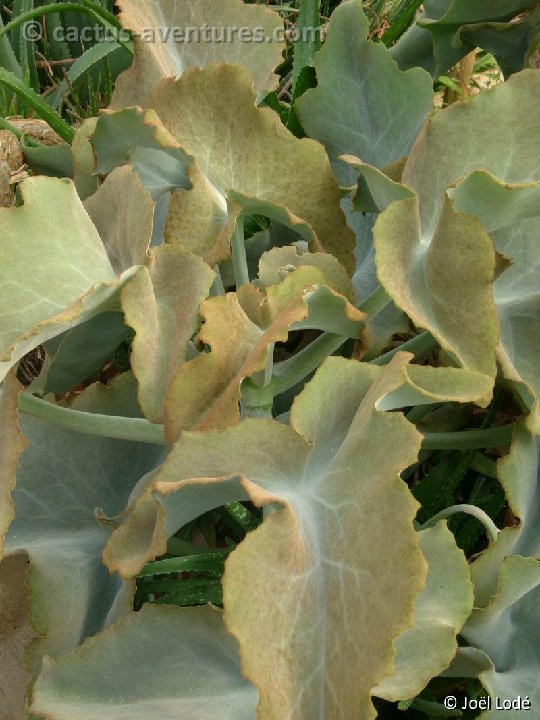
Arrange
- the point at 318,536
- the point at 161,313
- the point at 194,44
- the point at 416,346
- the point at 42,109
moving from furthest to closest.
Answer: the point at 42,109
the point at 194,44
the point at 416,346
the point at 161,313
the point at 318,536

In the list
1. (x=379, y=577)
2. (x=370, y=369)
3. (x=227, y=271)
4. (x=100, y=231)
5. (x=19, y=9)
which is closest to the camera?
(x=379, y=577)

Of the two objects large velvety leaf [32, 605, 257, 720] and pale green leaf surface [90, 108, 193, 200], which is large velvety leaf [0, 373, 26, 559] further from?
pale green leaf surface [90, 108, 193, 200]

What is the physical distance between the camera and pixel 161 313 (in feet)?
2.17

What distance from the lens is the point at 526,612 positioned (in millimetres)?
669

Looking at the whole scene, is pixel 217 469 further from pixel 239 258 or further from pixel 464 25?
pixel 464 25

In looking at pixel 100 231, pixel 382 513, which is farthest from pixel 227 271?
pixel 382 513

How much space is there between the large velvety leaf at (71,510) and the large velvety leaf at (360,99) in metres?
0.31

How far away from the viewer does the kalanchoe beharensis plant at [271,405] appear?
1.74 ft

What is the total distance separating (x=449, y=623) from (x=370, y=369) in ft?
0.56

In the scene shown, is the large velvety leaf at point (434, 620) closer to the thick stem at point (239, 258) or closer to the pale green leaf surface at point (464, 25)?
the thick stem at point (239, 258)

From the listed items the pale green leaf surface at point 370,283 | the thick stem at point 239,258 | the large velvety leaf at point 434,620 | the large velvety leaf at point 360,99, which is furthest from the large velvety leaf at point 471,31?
the large velvety leaf at point 434,620

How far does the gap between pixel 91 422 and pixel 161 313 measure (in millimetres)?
105

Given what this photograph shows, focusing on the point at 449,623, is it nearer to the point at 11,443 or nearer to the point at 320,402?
the point at 320,402

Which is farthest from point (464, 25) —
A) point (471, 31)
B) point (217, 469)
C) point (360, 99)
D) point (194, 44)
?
point (217, 469)
